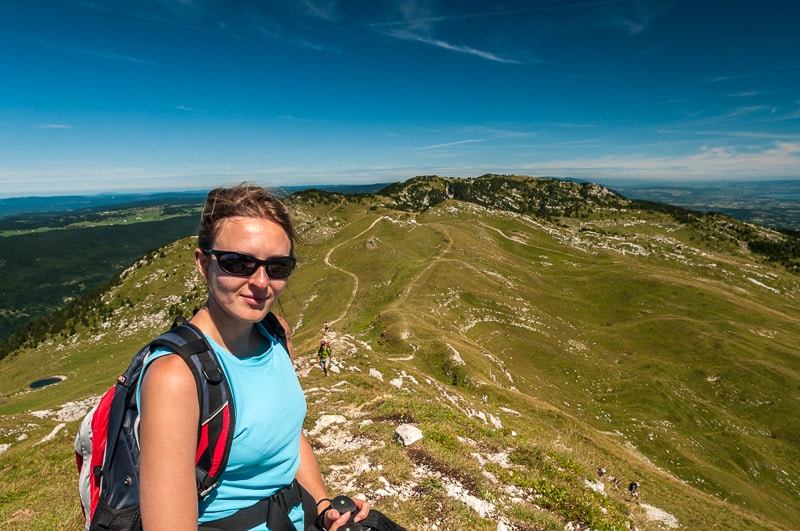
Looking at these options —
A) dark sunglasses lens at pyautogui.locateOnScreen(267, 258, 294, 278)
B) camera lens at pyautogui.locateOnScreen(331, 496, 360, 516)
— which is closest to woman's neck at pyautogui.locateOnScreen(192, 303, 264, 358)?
dark sunglasses lens at pyautogui.locateOnScreen(267, 258, 294, 278)

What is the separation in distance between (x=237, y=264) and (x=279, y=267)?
0.43 metres

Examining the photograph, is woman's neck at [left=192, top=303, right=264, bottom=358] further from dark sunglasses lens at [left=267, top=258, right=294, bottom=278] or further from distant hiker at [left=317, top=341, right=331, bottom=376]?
distant hiker at [left=317, top=341, right=331, bottom=376]

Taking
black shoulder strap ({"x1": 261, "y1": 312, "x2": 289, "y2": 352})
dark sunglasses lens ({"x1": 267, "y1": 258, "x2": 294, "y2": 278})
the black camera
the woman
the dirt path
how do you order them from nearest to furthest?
the woman < dark sunglasses lens ({"x1": 267, "y1": 258, "x2": 294, "y2": 278}) < the black camera < black shoulder strap ({"x1": 261, "y1": 312, "x2": 289, "y2": 352}) < the dirt path

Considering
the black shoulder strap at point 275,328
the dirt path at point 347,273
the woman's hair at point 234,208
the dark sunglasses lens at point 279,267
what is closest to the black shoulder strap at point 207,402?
the dark sunglasses lens at point 279,267

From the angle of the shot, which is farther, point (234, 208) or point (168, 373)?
point (234, 208)

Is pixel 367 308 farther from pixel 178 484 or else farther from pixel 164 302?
pixel 164 302

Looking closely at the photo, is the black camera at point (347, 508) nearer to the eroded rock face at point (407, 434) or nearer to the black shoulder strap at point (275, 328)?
the black shoulder strap at point (275, 328)

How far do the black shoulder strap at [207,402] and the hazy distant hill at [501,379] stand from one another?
1788mm

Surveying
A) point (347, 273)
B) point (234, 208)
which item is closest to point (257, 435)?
point (234, 208)

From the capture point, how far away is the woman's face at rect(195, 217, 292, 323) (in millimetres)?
3648

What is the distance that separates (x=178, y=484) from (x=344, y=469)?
31.8ft

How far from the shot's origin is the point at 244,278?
376 cm

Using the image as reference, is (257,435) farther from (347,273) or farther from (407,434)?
(347,273)

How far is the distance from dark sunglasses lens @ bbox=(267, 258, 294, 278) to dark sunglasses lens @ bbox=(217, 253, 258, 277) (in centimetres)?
17
